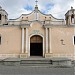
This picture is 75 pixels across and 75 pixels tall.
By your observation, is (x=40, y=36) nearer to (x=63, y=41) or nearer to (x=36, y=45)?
(x=36, y=45)

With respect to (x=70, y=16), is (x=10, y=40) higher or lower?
lower

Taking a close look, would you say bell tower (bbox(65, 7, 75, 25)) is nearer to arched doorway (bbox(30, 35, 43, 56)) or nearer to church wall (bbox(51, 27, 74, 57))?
church wall (bbox(51, 27, 74, 57))

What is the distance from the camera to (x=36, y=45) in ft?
72.6

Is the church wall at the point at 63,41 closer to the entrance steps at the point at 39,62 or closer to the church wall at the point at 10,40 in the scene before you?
the entrance steps at the point at 39,62

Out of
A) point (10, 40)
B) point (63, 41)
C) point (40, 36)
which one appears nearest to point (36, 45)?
point (40, 36)

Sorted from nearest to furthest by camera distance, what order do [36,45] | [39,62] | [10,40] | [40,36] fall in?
1. [39,62]
2. [10,40]
3. [40,36]
4. [36,45]

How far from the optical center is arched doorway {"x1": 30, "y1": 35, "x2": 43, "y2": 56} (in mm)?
20734

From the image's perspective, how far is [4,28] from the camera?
20.1 meters

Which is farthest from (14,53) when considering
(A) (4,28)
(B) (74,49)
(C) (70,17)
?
(C) (70,17)

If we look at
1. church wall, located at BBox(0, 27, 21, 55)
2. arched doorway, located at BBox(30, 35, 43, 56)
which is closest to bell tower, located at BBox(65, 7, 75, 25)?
arched doorway, located at BBox(30, 35, 43, 56)

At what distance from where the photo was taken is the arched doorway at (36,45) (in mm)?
20734

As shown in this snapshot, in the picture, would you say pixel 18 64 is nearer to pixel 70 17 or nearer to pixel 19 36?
pixel 19 36

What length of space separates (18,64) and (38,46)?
285 inches

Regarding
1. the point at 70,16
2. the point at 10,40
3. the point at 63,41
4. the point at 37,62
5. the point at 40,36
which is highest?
the point at 70,16
